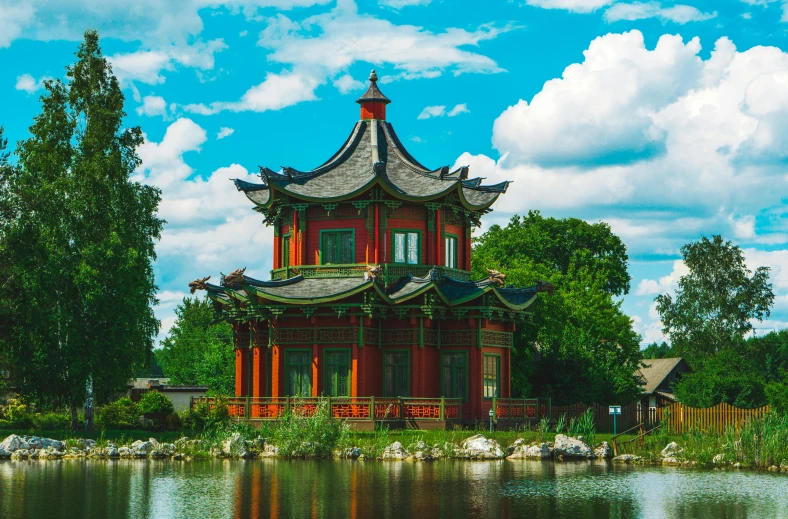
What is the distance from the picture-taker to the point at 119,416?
4697cm

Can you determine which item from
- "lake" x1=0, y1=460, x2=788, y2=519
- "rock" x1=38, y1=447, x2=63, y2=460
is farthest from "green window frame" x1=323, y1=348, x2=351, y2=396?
"rock" x1=38, y1=447, x2=63, y2=460

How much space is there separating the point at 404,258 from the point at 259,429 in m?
10.1

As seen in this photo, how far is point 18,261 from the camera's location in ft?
147

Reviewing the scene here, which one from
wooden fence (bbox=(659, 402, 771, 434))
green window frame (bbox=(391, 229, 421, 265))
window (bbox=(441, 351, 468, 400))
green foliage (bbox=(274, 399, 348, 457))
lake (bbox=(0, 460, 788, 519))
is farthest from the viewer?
→ green window frame (bbox=(391, 229, 421, 265))

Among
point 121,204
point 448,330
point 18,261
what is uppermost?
point 121,204

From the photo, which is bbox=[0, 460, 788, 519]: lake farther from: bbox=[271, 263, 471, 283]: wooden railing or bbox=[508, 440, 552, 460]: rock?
bbox=[271, 263, 471, 283]: wooden railing

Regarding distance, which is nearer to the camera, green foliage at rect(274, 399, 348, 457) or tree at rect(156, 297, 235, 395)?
green foliage at rect(274, 399, 348, 457)

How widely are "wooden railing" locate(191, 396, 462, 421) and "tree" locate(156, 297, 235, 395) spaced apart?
15809 mm

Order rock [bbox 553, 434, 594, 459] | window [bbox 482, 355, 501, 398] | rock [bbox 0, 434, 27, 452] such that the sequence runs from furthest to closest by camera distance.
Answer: window [bbox 482, 355, 501, 398]
rock [bbox 0, 434, 27, 452]
rock [bbox 553, 434, 594, 459]

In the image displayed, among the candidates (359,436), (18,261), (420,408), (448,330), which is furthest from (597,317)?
(18,261)

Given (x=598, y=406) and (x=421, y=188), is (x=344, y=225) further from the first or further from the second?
(x=598, y=406)

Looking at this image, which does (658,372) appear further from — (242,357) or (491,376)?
(242,357)

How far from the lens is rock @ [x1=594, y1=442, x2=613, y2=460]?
37.1 meters

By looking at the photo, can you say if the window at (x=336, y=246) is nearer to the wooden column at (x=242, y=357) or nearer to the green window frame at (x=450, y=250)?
the green window frame at (x=450, y=250)
